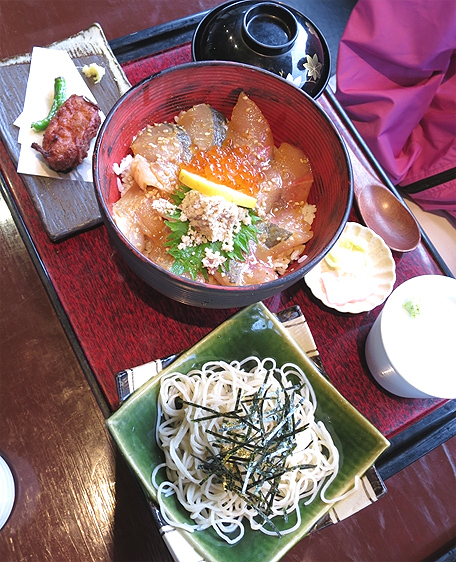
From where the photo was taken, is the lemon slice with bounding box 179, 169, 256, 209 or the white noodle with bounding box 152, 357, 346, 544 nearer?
the white noodle with bounding box 152, 357, 346, 544

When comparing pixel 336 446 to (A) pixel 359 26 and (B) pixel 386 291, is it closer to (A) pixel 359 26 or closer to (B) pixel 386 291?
(B) pixel 386 291

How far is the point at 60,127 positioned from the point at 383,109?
5.06 ft

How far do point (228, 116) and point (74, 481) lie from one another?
50.8 inches

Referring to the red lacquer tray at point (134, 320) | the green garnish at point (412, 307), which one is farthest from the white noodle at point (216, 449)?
the green garnish at point (412, 307)

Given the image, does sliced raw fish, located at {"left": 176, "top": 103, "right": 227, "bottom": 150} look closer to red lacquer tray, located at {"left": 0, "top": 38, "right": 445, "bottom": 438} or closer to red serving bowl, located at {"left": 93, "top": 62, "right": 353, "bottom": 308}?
red serving bowl, located at {"left": 93, "top": 62, "right": 353, "bottom": 308}

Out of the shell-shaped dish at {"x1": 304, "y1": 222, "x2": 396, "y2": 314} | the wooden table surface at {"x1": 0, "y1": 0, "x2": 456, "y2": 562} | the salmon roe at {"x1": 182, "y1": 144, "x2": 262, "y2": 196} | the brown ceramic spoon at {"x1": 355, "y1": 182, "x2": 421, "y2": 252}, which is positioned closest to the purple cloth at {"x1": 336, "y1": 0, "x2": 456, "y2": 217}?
the brown ceramic spoon at {"x1": 355, "y1": 182, "x2": 421, "y2": 252}

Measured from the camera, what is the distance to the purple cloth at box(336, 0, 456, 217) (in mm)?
2061

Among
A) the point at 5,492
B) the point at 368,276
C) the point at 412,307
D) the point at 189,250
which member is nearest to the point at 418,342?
the point at 412,307

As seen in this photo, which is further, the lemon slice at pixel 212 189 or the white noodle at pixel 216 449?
the lemon slice at pixel 212 189

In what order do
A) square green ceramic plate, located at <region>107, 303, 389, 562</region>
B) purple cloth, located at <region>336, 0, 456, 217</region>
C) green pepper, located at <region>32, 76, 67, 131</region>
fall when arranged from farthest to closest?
1. purple cloth, located at <region>336, 0, 456, 217</region>
2. green pepper, located at <region>32, 76, 67, 131</region>
3. square green ceramic plate, located at <region>107, 303, 389, 562</region>

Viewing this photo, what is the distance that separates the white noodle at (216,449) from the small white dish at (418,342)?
0.29 m

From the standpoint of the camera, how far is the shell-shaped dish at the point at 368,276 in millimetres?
1480

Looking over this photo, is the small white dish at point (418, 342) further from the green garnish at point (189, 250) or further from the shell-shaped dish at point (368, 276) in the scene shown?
the green garnish at point (189, 250)

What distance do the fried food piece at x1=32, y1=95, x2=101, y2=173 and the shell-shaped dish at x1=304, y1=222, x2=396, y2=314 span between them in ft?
2.97
